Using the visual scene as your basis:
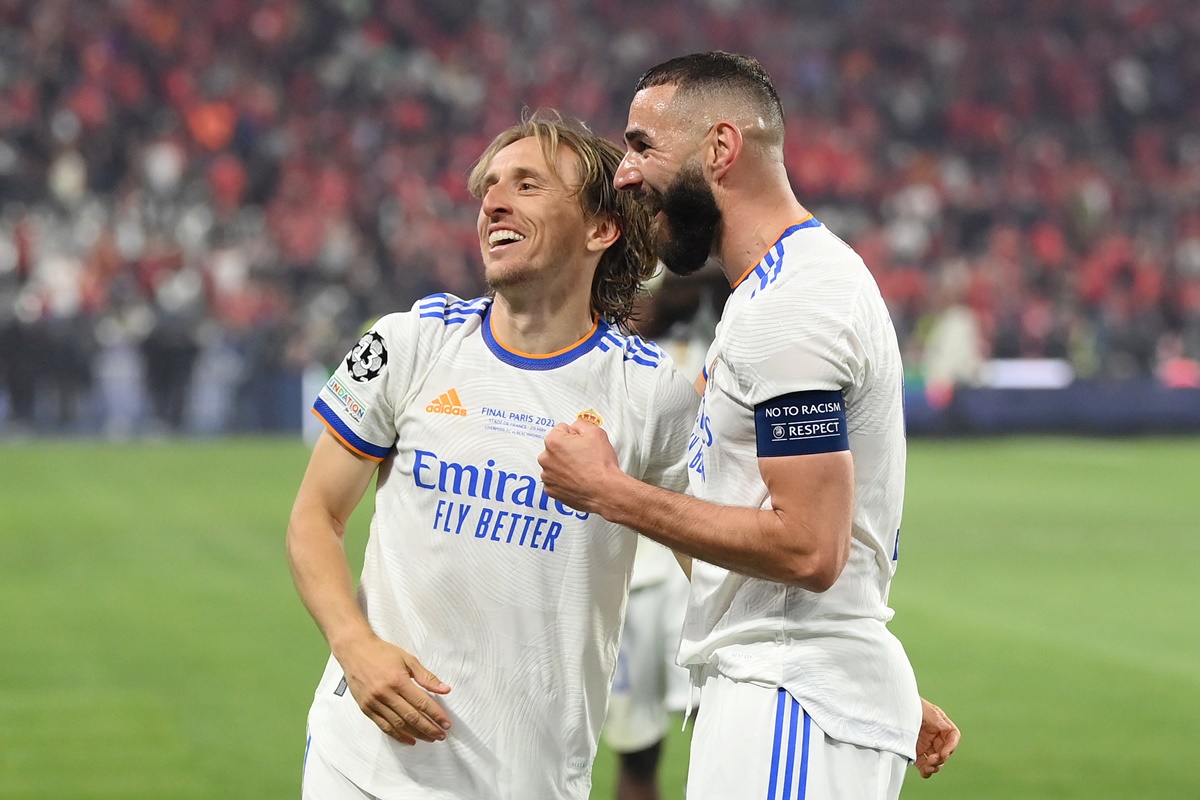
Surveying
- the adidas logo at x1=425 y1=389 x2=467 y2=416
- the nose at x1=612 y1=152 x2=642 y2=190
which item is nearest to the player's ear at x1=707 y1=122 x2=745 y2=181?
the nose at x1=612 y1=152 x2=642 y2=190

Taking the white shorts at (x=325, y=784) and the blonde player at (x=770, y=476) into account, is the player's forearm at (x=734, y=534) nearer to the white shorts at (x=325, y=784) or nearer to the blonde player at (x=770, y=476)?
the blonde player at (x=770, y=476)

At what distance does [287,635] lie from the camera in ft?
29.2

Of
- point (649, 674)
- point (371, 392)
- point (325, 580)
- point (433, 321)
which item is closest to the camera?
point (325, 580)

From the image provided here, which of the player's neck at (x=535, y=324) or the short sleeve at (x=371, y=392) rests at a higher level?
the player's neck at (x=535, y=324)

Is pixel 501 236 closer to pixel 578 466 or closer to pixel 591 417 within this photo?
pixel 591 417

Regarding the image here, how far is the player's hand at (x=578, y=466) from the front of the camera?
2.75 m

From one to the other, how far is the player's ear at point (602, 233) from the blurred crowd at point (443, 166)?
17.5m

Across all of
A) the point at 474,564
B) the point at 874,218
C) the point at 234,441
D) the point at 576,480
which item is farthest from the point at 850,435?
the point at 874,218

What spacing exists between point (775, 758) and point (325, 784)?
942 mm

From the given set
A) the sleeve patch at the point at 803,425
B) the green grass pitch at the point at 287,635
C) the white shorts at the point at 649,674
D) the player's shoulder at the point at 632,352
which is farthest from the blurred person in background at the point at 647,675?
the sleeve patch at the point at 803,425

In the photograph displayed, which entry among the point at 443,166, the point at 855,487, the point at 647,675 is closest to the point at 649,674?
the point at 647,675

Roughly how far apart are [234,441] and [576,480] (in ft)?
57.1

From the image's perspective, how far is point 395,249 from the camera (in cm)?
2314

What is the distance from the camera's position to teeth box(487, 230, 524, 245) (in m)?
3.21
